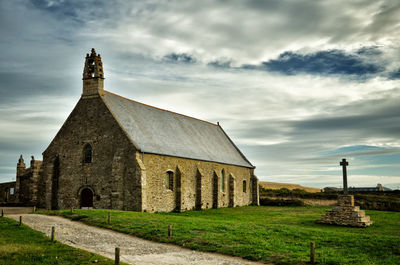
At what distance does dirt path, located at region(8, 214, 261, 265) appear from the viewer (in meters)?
12.0

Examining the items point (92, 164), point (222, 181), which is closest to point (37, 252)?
point (92, 164)

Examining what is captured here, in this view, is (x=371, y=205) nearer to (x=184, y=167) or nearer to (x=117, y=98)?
(x=184, y=167)

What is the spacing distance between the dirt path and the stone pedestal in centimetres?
Result: 1307

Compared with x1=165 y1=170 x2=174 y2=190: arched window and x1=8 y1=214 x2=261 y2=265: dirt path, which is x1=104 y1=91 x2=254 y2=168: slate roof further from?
x1=8 y1=214 x2=261 y2=265: dirt path

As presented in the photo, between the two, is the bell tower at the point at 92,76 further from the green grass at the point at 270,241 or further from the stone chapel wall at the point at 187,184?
the green grass at the point at 270,241

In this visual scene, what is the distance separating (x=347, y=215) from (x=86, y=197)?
20368 millimetres

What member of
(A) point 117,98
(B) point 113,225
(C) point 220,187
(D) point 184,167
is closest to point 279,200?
(C) point 220,187

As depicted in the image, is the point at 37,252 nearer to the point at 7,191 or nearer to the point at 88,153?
the point at 88,153

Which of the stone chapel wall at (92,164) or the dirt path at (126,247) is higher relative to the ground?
the stone chapel wall at (92,164)

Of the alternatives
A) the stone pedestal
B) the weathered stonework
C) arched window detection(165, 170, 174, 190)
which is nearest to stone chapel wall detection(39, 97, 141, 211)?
arched window detection(165, 170, 174, 190)

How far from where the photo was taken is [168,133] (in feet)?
115

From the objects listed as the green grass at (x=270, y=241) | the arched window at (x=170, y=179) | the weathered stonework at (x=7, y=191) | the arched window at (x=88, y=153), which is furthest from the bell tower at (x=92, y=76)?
the weathered stonework at (x=7, y=191)

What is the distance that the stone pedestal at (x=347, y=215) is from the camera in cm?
2245

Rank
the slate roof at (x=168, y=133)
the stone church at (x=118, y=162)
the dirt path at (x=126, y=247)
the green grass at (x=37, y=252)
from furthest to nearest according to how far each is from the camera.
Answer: the slate roof at (x=168, y=133)
the stone church at (x=118, y=162)
the dirt path at (x=126, y=247)
the green grass at (x=37, y=252)
